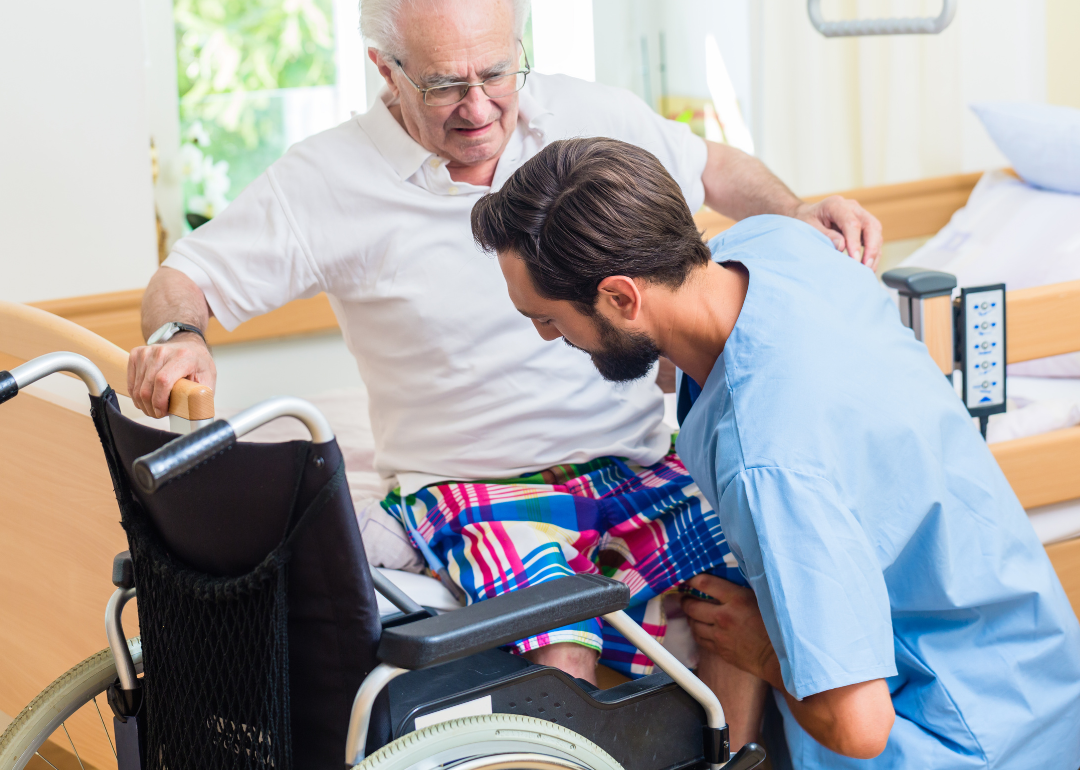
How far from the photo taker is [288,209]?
148 cm

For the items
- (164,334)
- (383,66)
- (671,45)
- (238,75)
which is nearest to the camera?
(164,334)

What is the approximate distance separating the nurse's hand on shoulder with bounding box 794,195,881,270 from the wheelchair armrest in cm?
76

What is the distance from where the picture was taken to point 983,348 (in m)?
1.63

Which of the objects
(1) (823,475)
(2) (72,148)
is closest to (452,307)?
(1) (823,475)

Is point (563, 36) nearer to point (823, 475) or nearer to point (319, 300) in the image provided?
point (319, 300)

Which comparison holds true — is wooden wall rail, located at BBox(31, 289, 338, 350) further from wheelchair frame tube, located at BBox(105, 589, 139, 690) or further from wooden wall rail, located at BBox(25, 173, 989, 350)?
wheelchair frame tube, located at BBox(105, 589, 139, 690)

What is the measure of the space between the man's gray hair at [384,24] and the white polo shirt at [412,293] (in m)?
0.11

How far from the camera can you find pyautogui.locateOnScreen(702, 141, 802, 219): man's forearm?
1.71 meters

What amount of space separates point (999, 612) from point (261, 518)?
0.89 meters

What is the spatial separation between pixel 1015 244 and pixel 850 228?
114 centimetres

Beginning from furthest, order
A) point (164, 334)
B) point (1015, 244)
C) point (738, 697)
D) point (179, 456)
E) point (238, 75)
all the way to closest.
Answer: point (238, 75)
point (1015, 244)
point (738, 697)
point (164, 334)
point (179, 456)

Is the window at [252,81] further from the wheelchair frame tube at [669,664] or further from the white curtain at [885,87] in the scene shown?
the wheelchair frame tube at [669,664]

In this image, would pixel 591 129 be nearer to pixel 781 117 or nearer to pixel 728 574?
pixel 728 574

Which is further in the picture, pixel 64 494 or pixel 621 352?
pixel 64 494
